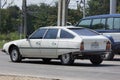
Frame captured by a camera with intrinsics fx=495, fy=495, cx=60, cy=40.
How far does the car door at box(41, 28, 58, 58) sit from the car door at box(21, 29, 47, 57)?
0.82ft

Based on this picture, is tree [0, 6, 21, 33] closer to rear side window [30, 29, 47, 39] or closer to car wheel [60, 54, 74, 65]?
rear side window [30, 29, 47, 39]

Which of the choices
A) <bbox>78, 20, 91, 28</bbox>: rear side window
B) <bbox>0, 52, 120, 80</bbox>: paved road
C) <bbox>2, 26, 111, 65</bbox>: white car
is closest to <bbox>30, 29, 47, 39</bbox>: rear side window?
<bbox>2, 26, 111, 65</bbox>: white car

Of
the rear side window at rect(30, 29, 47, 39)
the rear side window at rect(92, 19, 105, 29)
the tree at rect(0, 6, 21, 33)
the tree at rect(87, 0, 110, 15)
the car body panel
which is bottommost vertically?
the tree at rect(0, 6, 21, 33)

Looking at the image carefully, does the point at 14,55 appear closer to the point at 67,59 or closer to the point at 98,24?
the point at 67,59

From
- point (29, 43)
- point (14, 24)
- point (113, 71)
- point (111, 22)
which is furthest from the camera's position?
point (14, 24)

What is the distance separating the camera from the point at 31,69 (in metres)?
17.2

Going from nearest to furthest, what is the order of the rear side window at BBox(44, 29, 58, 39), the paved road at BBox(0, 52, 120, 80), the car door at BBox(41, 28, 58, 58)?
the paved road at BBox(0, 52, 120, 80)
the car door at BBox(41, 28, 58, 58)
the rear side window at BBox(44, 29, 58, 39)

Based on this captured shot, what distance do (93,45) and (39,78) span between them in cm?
490

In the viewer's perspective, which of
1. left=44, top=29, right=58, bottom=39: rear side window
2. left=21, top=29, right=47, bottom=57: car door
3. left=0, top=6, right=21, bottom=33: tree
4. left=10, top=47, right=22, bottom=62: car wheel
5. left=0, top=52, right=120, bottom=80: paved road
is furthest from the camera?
left=0, top=6, right=21, bottom=33: tree

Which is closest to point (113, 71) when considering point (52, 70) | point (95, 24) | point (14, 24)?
point (52, 70)

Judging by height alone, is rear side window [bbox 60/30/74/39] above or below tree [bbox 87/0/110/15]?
above

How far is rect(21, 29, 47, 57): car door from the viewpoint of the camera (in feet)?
64.8

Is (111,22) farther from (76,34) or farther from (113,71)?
(113,71)

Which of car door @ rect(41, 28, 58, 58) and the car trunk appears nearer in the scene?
the car trunk
